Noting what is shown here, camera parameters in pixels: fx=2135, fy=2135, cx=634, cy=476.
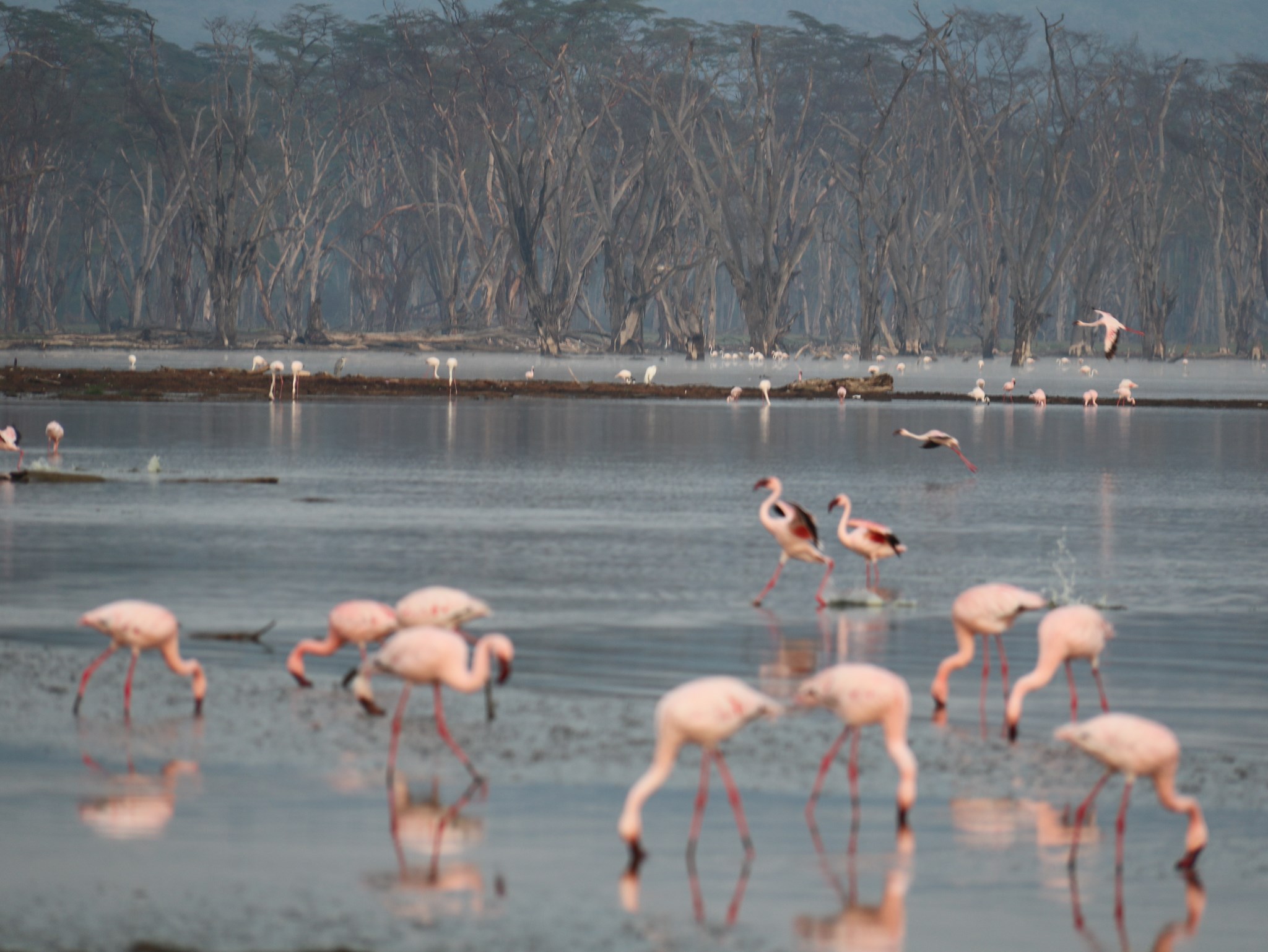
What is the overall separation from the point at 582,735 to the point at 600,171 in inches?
3108

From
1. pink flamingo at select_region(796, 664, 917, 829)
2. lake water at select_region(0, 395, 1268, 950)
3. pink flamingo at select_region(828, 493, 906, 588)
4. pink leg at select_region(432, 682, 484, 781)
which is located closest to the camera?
lake water at select_region(0, 395, 1268, 950)

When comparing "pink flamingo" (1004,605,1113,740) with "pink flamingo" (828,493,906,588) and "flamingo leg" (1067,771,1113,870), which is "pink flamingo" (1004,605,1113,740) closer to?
"flamingo leg" (1067,771,1113,870)

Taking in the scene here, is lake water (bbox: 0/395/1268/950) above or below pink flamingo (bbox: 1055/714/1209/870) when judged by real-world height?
below

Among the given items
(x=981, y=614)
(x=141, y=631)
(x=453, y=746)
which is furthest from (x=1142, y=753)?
(x=141, y=631)

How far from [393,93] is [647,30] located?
11.9m

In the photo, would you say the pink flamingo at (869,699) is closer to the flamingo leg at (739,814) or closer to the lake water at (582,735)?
the lake water at (582,735)

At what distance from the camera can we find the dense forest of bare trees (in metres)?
71.9

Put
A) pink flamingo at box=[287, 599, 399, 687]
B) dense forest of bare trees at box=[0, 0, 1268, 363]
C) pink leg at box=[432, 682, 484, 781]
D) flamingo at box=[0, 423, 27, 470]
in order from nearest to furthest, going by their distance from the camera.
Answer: pink leg at box=[432, 682, 484, 781] < pink flamingo at box=[287, 599, 399, 687] < flamingo at box=[0, 423, 27, 470] < dense forest of bare trees at box=[0, 0, 1268, 363]

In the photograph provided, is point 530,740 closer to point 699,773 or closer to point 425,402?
point 699,773

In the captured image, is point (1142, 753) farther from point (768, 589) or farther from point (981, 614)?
point (768, 589)

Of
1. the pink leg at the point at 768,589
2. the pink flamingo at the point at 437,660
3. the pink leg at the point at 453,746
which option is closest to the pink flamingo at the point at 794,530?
the pink leg at the point at 768,589

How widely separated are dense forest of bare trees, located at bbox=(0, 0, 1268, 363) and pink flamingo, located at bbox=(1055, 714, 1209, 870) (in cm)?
5898

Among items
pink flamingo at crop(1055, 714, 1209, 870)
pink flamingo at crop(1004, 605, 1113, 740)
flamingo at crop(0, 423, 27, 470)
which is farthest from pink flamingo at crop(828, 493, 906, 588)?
flamingo at crop(0, 423, 27, 470)

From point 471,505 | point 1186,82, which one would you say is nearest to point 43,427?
point 471,505
